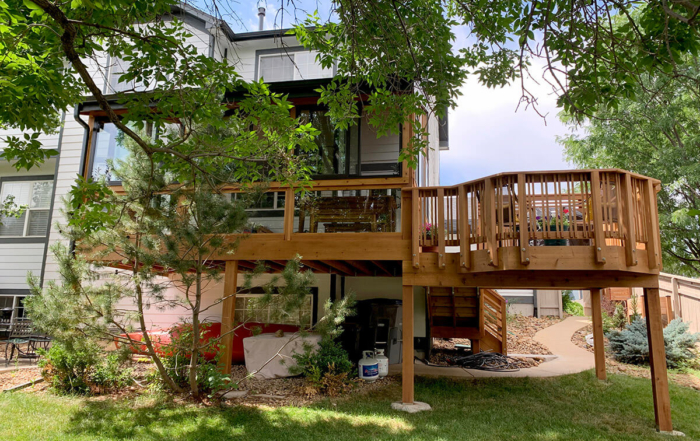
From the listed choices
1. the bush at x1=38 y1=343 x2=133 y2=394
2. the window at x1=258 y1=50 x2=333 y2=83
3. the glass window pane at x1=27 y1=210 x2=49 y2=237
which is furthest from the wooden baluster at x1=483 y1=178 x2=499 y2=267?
the glass window pane at x1=27 y1=210 x2=49 y2=237

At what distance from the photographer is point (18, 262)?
41.1ft

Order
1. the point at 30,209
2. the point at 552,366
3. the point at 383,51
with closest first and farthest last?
the point at 383,51, the point at 552,366, the point at 30,209

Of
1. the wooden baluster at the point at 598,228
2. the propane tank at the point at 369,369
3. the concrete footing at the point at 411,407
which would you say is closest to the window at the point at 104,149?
the propane tank at the point at 369,369

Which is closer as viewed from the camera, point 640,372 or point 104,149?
point 640,372

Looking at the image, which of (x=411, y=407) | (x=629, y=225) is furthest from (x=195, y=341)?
(x=629, y=225)

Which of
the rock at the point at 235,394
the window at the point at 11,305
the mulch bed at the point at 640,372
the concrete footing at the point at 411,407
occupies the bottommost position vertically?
the rock at the point at 235,394

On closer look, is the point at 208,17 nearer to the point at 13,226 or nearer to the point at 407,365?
the point at 407,365

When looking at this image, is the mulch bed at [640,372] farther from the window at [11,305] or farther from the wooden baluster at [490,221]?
the window at [11,305]

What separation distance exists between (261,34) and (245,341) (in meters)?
7.91

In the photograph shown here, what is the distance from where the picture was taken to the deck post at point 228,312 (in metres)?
7.50

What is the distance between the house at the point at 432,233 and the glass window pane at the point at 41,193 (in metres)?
1.13

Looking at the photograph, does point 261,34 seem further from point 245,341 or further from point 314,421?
point 314,421

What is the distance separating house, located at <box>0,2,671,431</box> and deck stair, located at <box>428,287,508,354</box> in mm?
27

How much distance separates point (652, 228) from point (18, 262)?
14.6 m
